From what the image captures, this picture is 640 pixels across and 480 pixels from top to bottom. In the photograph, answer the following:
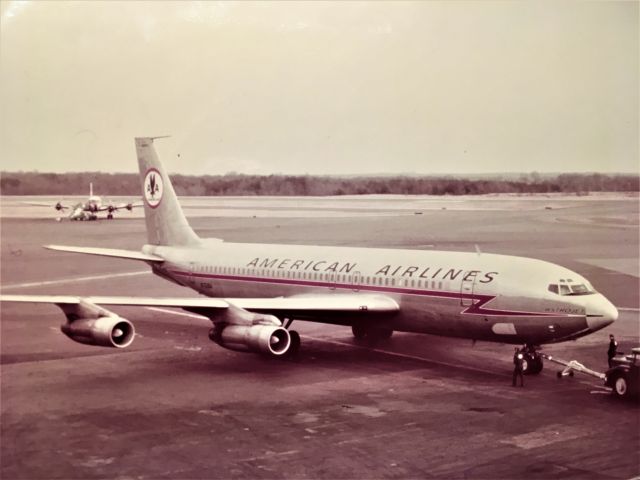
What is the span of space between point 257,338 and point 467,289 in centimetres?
554

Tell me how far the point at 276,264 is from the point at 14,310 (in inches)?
421

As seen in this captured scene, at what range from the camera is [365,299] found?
21594 mm

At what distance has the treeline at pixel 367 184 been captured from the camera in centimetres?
2728

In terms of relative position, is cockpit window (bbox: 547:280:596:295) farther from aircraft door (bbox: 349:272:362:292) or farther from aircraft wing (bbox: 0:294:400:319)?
aircraft door (bbox: 349:272:362:292)

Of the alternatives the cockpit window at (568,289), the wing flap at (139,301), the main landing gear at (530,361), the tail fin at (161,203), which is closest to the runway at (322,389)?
the main landing gear at (530,361)

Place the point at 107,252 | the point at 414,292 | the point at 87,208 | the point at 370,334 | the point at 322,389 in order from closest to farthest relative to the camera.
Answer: the point at 322,389, the point at 414,292, the point at 370,334, the point at 107,252, the point at 87,208

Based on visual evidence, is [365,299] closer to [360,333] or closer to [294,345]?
[294,345]

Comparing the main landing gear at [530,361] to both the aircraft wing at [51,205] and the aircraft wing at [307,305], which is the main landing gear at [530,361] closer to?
the aircraft wing at [307,305]

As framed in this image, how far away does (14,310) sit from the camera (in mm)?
28219

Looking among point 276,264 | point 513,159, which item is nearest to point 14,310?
point 276,264

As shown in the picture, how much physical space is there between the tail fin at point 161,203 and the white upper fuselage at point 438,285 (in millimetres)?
1884

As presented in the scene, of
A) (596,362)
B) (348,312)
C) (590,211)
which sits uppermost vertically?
(590,211)

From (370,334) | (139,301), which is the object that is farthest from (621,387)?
(139,301)

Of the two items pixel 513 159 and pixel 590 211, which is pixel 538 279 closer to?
pixel 513 159
